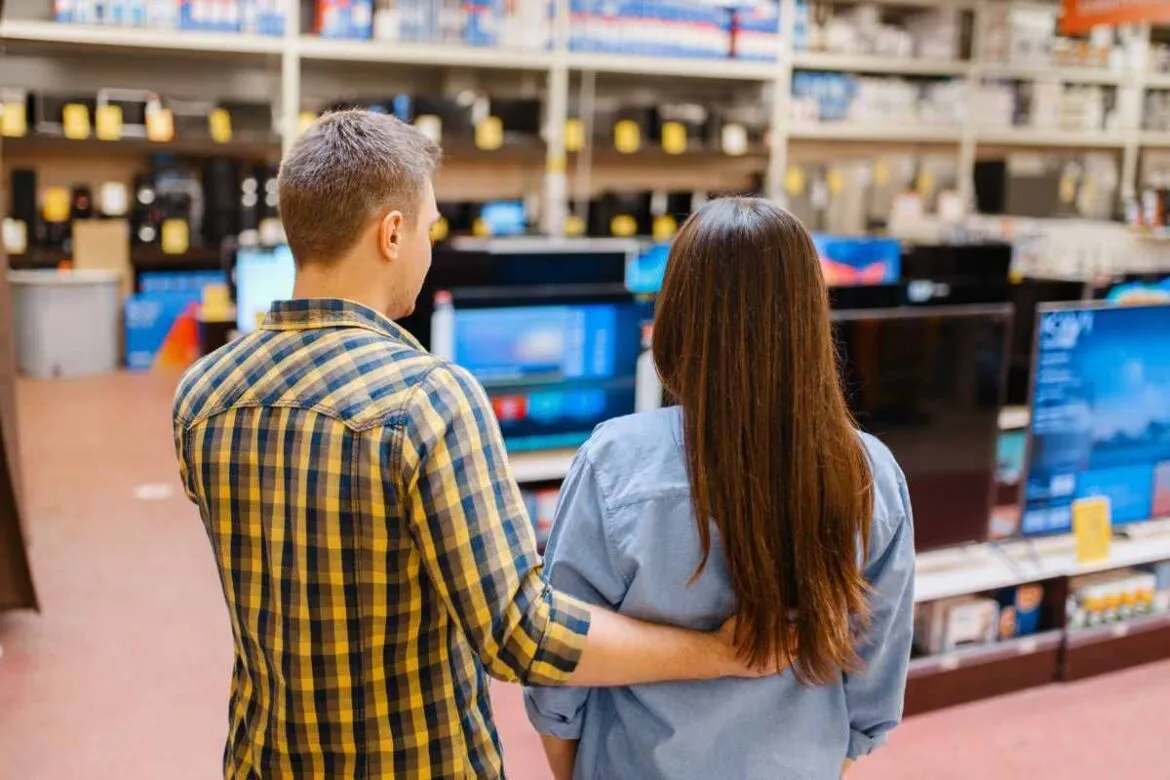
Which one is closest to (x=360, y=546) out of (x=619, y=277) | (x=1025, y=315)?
(x=619, y=277)

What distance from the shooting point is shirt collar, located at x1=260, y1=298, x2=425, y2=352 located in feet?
4.24

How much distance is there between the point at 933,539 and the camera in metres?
2.86

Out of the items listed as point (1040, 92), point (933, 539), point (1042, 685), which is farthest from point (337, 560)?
point (1040, 92)

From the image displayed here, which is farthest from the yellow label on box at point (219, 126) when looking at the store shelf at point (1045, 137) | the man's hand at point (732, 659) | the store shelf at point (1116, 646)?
the man's hand at point (732, 659)

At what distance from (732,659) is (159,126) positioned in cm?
639

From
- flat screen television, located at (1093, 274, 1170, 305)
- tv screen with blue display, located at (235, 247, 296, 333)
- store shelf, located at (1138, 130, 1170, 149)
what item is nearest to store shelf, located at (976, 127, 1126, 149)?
store shelf, located at (1138, 130, 1170, 149)

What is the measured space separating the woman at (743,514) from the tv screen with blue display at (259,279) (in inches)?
168

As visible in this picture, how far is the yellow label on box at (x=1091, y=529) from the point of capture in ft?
9.58

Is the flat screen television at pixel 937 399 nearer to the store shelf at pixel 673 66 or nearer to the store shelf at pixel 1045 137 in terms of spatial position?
the store shelf at pixel 673 66

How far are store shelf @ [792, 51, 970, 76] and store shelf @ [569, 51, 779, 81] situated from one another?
1.18 feet

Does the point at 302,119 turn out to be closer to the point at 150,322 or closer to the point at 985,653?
the point at 150,322

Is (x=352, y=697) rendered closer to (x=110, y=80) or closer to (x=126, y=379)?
(x=126, y=379)

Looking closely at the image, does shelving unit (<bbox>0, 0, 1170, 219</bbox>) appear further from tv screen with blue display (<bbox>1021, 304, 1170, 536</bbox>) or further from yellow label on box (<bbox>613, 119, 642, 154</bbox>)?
tv screen with blue display (<bbox>1021, 304, 1170, 536</bbox>)

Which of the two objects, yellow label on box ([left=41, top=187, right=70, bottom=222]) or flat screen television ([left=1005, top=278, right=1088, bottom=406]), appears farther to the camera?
yellow label on box ([left=41, top=187, right=70, bottom=222])
